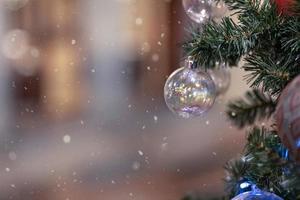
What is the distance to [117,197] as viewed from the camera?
5.49 ft

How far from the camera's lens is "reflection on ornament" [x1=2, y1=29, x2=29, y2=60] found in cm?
177

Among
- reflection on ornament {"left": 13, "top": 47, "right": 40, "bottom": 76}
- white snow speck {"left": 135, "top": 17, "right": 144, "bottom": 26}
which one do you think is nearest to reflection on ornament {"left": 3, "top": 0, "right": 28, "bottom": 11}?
reflection on ornament {"left": 13, "top": 47, "right": 40, "bottom": 76}

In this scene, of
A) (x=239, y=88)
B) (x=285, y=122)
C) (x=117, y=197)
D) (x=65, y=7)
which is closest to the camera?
(x=285, y=122)

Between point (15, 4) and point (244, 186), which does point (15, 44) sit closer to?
point (15, 4)

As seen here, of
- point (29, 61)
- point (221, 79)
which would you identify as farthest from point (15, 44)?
point (221, 79)

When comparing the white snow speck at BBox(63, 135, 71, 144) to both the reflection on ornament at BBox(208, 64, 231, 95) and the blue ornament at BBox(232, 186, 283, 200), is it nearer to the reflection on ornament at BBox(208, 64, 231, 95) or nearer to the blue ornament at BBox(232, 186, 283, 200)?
the reflection on ornament at BBox(208, 64, 231, 95)

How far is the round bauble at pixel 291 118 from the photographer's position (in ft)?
1.05

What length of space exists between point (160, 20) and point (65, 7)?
371 mm

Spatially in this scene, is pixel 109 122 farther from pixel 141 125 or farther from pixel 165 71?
pixel 165 71

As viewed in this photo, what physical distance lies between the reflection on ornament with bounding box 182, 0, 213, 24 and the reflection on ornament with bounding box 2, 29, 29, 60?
1.21 m

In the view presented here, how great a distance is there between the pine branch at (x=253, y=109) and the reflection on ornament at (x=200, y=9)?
0.49 feet

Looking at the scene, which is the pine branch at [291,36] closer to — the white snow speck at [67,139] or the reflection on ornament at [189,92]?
the reflection on ornament at [189,92]

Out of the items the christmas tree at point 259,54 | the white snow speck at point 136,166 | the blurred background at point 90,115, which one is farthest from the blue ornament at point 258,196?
the white snow speck at point 136,166

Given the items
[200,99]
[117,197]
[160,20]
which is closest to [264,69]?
[200,99]
